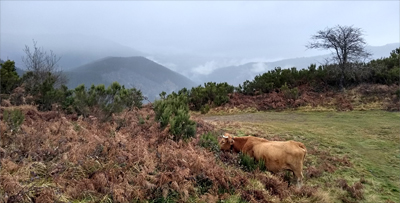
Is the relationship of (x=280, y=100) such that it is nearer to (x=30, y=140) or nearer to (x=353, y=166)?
(x=353, y=166)

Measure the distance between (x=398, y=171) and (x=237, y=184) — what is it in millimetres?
4969

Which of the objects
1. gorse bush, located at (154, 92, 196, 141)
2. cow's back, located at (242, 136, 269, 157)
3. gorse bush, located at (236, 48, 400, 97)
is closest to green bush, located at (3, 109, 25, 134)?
gorse bush, located at (154, 92, 196, 141)

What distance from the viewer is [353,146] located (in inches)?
358

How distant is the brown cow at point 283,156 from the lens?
228 inches

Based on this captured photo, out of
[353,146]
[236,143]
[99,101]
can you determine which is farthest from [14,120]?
[353,146]

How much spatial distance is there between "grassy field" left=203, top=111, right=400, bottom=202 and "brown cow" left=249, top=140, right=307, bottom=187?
0.60m

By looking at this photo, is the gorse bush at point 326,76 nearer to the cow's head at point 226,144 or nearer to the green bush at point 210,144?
Result: the cow's head at point 226,144

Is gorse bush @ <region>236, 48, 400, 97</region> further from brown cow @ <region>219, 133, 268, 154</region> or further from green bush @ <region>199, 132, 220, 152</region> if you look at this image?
green bush @ <region>199, 132, 220, 152</region>

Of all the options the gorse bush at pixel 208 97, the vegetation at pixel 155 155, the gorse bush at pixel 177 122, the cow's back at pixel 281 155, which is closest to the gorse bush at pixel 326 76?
the gorse bush at pixel 208 97

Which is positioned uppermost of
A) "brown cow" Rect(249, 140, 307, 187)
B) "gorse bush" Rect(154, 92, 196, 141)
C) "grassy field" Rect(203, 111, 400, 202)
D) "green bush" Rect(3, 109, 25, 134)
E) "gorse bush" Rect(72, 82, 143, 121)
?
"gorse bush" Rect(72, 82, 143, 121)

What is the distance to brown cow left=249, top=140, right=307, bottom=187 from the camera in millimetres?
5785

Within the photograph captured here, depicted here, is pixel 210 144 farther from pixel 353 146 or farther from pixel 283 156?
pixel 353 146

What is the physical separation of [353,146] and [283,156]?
4.60 metres

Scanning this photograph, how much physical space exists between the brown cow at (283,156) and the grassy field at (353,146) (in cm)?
60
